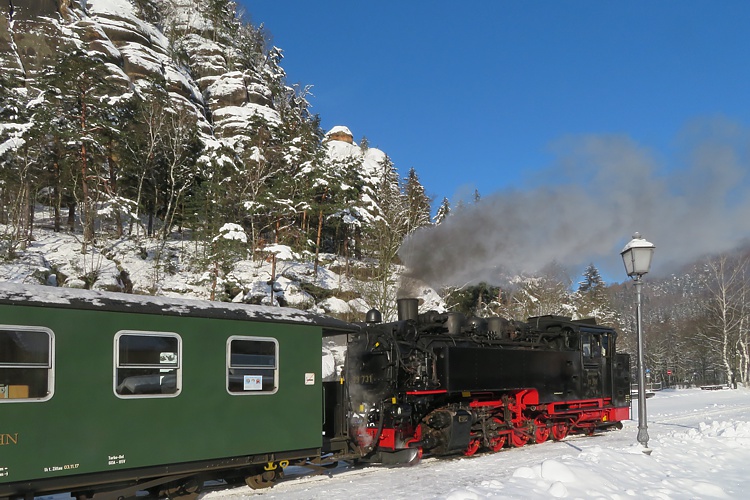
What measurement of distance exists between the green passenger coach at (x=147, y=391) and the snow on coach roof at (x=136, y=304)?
0.02 metres

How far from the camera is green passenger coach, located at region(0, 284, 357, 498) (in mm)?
6324

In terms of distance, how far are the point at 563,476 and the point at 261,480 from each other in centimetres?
434

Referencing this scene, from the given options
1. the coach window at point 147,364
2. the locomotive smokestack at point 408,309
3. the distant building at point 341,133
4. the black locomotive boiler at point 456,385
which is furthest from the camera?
the distant building at point 341,133

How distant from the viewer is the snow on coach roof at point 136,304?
6414 millimetres

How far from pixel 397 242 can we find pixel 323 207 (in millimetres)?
7307

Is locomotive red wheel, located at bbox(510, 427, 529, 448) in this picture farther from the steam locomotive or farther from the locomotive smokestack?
the locomotive smokestack

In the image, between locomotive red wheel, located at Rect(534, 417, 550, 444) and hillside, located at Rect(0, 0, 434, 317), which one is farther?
hillside, located at Rect(0, 0, 434, 317)

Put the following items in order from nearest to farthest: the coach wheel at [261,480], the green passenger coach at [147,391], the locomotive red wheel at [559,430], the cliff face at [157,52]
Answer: the green passenger coach at [147,391] → the coach wheel at [261,480] → the locomotive red wheel at [559,430] → the cliff face at [157,52]

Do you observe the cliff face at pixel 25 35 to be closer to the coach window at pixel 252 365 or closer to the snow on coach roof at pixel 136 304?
the snow on coach roof at pixel 136 304

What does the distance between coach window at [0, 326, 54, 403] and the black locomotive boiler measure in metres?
5.04

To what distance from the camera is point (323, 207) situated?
3184 centimetres

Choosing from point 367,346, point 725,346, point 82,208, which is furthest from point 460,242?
point 725,346

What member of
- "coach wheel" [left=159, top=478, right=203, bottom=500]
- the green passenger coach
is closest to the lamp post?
the green passenger coach

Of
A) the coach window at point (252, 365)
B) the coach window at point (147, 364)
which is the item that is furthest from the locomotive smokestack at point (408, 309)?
the coach window at point (147, 364)
